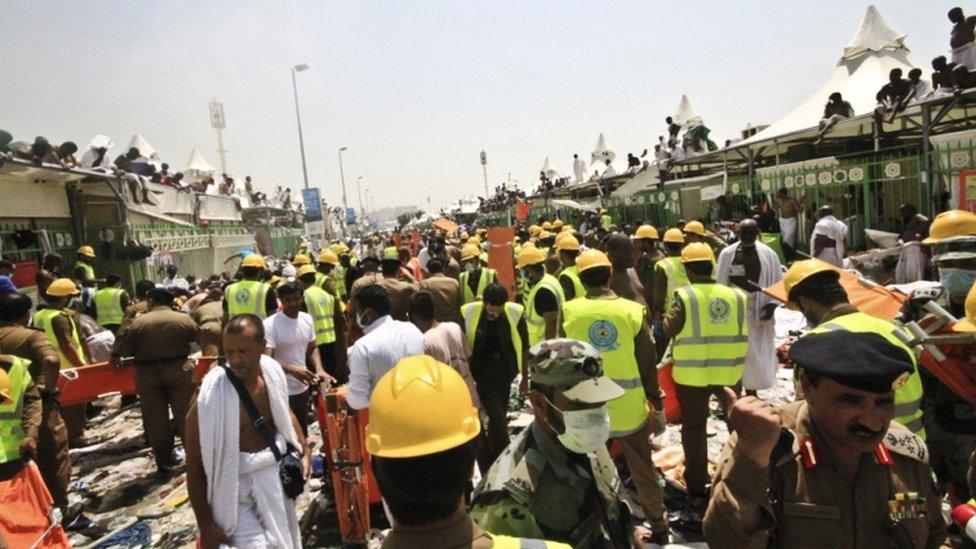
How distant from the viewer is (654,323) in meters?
7.07

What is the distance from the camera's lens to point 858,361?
5.37ft

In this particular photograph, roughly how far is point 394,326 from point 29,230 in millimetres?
10990

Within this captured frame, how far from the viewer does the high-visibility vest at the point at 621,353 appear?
3.85 metres

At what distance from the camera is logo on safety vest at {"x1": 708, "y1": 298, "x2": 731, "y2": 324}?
14.8ft

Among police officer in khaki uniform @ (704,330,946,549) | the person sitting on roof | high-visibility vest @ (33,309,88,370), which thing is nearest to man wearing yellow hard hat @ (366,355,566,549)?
police officer in khaki uniform @ (704,330,946,549)

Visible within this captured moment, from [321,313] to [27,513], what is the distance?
3695 millimetres

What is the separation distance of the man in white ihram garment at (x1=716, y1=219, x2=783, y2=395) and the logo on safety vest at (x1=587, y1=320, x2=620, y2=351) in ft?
6.04

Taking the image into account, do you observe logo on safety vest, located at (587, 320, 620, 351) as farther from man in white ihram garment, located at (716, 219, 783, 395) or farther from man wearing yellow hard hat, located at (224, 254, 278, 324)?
man wearing yellow hard hat, located at (224, 254, 278, 324)

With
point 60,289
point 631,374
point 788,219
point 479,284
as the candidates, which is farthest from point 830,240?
point 60,289

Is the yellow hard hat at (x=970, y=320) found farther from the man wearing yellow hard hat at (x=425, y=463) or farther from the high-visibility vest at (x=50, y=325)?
the high-visibility vest at (x=50, y=325)

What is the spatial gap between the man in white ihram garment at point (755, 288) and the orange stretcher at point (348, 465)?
3435 millimetres

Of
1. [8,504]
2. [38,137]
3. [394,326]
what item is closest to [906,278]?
[394,326]

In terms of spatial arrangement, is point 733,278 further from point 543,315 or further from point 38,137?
point 38,137

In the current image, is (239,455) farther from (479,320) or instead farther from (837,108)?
(837,108)
